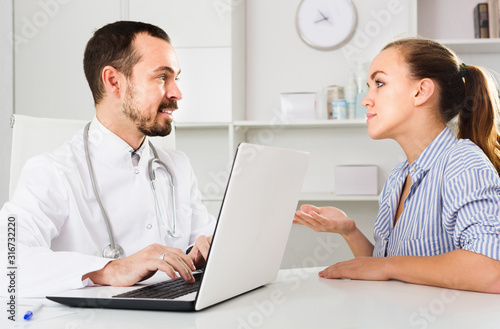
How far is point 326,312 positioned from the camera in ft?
2.78

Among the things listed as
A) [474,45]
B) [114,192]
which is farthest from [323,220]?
[474,45]

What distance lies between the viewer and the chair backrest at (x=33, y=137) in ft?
5.15

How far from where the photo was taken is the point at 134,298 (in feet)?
2.80

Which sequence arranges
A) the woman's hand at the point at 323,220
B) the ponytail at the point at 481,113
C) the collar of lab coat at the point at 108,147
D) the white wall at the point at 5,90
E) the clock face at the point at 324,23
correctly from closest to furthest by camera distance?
1. the woman's hand at the point at 323,220
2. the ponytail at the point at 481,113
3. the collar of lab coat at the point at 108,147
4. the white wall at the point at 5,90
5. the clock face at the point at 324,23

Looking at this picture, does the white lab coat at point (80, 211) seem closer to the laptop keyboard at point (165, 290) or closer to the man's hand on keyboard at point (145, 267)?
the man's hand on keyboard at point (145, 267)

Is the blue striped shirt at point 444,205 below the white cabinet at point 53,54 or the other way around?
below

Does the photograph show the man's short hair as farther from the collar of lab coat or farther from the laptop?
the laptop

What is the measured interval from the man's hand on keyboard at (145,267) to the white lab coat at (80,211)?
3 centimetres

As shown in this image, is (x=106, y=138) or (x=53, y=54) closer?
(x=106, y=138)

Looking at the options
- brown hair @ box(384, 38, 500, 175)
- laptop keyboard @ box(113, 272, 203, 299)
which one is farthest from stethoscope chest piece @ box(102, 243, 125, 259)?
brown hair @ box(384, 38, 500, 175)

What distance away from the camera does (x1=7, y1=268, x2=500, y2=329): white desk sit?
779 mm

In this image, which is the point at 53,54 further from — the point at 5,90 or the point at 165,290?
the point at 165,290

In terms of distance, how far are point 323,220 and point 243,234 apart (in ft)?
1.50

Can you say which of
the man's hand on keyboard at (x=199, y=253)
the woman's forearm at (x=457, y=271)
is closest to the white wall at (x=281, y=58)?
the man's hand on keyboard at (x=199, y=253)
